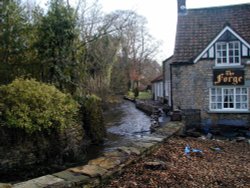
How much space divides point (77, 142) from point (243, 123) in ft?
38.1

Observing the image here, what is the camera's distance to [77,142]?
38.1 ft

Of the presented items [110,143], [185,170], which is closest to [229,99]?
[110,143]

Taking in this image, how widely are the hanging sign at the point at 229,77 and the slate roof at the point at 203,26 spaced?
199 centimetres

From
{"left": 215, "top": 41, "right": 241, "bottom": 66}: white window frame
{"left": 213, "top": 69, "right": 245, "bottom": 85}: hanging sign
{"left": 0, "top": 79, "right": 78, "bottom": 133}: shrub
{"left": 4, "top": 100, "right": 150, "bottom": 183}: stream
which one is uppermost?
{"left": 215, "top": 41, "right": 241, "bottom": 66}: white window frame

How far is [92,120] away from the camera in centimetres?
1302

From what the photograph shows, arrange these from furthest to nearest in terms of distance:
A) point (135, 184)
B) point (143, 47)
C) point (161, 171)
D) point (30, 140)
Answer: point (143, 47) < point (30, 140) < point (161, 171) < point (135, 184)

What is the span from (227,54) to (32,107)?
13.5m

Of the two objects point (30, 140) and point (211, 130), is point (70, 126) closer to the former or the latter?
point (30, 140)

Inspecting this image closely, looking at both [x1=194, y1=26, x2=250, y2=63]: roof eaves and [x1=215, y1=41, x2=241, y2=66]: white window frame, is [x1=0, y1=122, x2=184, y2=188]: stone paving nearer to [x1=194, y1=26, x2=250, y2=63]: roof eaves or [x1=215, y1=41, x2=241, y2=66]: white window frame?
[x1=194, y1=26, x2=250, y2=63]: roof eaves

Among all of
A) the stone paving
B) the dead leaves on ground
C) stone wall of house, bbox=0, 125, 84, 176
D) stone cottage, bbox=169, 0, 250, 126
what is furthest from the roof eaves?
the stone paving

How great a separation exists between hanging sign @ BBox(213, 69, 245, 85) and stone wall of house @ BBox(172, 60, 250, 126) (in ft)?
1.05

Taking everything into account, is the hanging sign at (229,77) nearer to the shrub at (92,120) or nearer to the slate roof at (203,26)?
the slate roof at (203,26)

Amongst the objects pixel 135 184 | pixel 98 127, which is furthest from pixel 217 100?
pixel 135 184

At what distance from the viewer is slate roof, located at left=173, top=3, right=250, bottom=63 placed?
20209 mm
